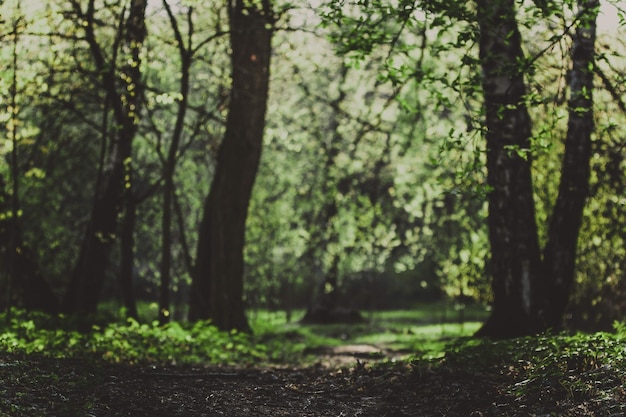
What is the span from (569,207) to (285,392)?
545cm

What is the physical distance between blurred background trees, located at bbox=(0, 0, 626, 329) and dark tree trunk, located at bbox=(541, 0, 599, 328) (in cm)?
50

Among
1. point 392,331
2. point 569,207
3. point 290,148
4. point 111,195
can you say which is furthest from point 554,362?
point 290,148

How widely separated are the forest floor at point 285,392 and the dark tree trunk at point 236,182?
4.92m

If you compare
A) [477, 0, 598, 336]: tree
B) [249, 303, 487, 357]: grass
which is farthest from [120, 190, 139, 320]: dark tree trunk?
[477, 0, 598, 336]: tree

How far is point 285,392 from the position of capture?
685cm

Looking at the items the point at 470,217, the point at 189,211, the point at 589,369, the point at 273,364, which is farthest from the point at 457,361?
the point at 189,211

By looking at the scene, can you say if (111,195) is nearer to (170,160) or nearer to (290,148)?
(170,160)

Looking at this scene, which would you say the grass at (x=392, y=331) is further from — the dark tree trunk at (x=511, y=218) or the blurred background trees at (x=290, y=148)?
the blurred background trees at (x=290, y=148)

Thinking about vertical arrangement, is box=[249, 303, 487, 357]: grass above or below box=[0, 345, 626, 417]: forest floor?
below

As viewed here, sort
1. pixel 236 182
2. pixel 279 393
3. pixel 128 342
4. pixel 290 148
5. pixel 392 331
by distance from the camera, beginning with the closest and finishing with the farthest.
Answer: pixel 279 393 < pixel 128 342 < pixel 236 182 < pixel 392 331 < pixel 290 148

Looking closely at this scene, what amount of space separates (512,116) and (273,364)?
511 cm

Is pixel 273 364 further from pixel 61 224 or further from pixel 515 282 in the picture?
pixel 61 224

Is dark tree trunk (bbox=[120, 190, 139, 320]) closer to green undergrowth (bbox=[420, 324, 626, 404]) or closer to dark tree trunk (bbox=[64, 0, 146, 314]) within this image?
dark tree trunk (bbox=[64, 0, 146, 314])

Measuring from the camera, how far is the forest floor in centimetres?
507
